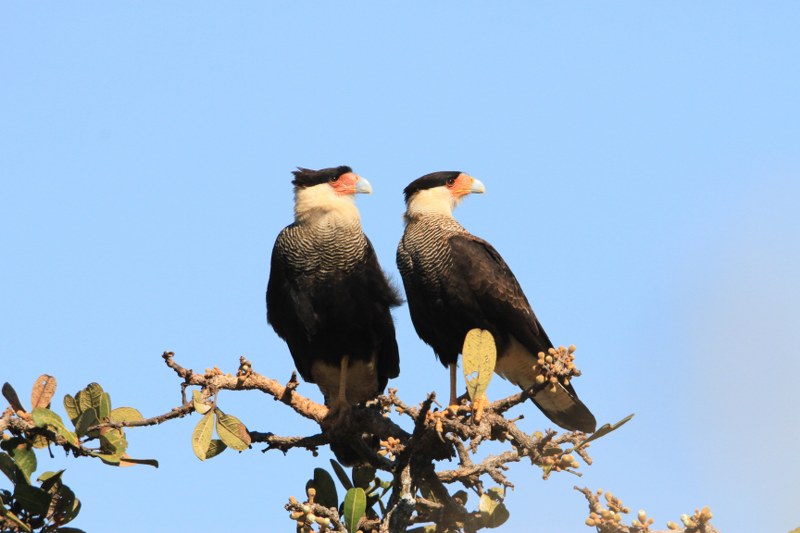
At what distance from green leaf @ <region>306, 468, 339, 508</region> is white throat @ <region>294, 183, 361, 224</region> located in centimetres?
204

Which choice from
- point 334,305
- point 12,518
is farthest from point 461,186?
point 12,518

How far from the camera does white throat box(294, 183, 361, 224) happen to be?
6238mm

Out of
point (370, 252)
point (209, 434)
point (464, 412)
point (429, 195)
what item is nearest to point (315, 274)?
point (370, 252)

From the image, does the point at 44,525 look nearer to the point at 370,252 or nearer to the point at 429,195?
the point at 370,252

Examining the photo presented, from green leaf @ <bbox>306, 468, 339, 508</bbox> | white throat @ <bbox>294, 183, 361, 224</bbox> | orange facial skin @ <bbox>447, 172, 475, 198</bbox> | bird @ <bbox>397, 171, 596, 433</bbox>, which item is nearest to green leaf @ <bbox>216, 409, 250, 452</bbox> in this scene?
green leaf @ <bbox>306, 468, 339, 508</bbox>

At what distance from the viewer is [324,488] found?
14.7ft

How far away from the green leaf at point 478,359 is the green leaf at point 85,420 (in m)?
1.35

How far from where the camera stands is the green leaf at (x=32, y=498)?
3711mm

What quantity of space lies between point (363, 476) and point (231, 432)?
0.64 meters

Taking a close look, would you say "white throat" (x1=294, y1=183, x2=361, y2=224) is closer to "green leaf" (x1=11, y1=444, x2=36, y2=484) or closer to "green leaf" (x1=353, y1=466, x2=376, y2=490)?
"green leaf" (x1=353, y1=466, x2=376, y2=490)

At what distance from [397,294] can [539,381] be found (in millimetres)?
2252

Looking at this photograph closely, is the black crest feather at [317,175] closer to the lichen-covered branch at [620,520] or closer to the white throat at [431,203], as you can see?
the white throat at [431,203]

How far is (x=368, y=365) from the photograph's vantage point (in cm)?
607

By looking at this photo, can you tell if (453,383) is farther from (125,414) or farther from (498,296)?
(125,414)
